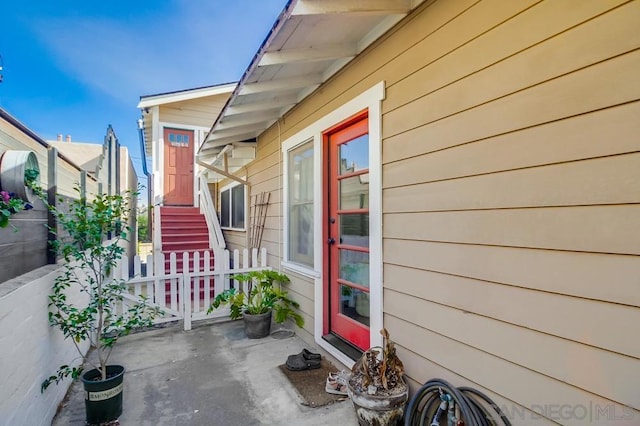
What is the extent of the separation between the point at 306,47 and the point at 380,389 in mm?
2525

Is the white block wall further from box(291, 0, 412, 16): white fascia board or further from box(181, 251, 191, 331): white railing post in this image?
box(291, 0, 412, 16): white fascia board

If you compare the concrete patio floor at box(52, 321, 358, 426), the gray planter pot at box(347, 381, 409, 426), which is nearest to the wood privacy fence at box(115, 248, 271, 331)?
the concrete patio floor at box(52, 321, 358, 426)

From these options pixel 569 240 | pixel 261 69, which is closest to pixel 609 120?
pixel 569 240

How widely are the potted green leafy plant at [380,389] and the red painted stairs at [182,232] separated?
5249 mm

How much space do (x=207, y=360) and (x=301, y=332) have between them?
1.06m

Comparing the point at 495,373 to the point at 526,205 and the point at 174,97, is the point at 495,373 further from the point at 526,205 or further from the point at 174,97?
the point at 174,97

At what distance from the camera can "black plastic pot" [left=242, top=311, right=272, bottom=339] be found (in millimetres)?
3652

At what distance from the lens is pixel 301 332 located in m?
3.68

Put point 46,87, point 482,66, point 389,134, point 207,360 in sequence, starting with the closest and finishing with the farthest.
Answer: point 482,66
point 389,134
point 207,360
point 46,87

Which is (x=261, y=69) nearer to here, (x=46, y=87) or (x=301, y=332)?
(x=301, y=332)

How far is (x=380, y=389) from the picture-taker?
1933mm

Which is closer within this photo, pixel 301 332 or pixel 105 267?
pixel 105 267

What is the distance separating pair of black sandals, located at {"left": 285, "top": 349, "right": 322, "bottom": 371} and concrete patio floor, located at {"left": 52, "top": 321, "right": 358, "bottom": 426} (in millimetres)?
128

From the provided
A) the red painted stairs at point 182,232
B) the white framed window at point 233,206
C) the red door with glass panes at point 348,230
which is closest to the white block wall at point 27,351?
the red door with glass panes at point 348,230
